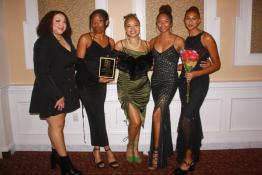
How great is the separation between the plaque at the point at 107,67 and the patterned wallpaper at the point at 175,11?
0.98m

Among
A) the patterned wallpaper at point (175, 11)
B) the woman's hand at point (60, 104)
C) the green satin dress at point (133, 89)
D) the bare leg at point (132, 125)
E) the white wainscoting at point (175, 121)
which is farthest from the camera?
the white wainscoting at point (175, 121)

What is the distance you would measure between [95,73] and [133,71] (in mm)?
497

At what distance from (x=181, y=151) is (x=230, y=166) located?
0.69 m

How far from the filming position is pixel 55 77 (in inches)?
123

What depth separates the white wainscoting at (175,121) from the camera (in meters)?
4.19

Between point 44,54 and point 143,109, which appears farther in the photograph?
point 143,109

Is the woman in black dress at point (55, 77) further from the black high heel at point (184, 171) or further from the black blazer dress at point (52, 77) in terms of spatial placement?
the black high heel at point (184, 171)

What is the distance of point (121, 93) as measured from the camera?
143 inches

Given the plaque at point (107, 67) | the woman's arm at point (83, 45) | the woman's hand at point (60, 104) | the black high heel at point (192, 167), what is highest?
the woman's arm at point (83, 45)

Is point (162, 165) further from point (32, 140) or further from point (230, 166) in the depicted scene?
point (32, 140)

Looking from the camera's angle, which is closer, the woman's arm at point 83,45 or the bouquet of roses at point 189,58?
the bouquet of roses at point 189,58

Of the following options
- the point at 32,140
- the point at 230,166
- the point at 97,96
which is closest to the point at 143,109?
the point at 97,96

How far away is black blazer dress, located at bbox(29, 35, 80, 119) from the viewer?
9.82 ft

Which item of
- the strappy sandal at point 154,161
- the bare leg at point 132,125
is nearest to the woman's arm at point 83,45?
the bare leg at point 132,125
